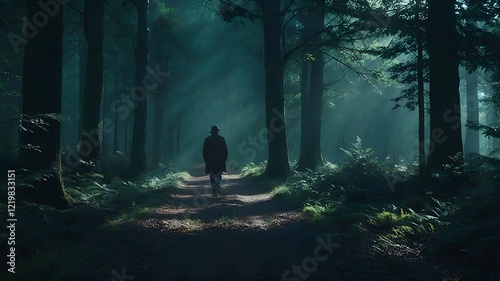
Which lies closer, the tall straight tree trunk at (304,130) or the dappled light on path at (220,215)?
the dappled light on path at (220,215)

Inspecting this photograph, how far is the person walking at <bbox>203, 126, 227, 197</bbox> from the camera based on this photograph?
38.2 feet

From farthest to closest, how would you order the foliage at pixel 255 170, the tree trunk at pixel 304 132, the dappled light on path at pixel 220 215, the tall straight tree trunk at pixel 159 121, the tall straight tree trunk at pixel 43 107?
the tall straight tree trunk at pixel 159 121 → the foliage at pixel 255 170 → the tree trunk at pixel 304 132 → the tall straight tree trunk at pixel 43 107 → the dappled light on path at pixel 220 215

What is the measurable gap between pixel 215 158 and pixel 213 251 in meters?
6.69

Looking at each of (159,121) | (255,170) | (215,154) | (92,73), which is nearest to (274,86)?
(215,154)

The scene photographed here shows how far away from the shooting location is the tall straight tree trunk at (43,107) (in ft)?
21.9

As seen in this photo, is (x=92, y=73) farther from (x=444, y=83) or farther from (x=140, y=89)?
(x=444, y=83)

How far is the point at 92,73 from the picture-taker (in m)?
12.1

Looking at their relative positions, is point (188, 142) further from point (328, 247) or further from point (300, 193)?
point (328, 247)

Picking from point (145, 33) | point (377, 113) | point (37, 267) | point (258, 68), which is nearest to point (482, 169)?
point (37, 267)

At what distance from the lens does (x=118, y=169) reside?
16.8m

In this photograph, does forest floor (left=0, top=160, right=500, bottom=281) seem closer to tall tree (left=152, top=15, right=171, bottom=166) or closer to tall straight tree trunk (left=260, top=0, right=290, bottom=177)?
tall straight tree trunk (left=260, top=0, right=290, bottom=177)

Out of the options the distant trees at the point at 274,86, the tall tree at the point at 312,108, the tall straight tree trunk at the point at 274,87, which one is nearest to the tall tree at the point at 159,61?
the distant trees at the point at 274,86

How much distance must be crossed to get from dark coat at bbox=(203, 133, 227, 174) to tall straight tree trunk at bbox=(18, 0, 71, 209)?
5237mm

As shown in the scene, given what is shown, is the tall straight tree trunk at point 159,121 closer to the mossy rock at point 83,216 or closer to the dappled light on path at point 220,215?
the dappled light on path at point 220,215
